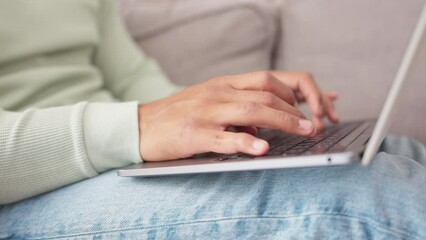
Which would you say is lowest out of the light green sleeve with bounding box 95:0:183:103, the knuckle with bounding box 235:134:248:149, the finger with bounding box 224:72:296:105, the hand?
the light green sleeve with bounding box 95:0:183:103

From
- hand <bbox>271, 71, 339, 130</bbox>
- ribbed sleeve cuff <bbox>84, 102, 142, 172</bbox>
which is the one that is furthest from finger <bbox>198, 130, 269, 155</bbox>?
hand <bbox>271, 71, 339, 130</bbox>

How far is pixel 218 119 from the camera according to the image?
596mm

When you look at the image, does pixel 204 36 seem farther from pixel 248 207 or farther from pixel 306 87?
pixel 248 207

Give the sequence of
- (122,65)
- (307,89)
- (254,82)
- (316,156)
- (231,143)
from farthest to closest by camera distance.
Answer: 1. (122,65)
2. (307,89)
3. (254,82)
4. (231,143)
5. (316,156)

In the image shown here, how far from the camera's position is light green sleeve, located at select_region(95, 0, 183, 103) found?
1101 mm

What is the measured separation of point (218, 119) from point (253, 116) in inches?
1.8

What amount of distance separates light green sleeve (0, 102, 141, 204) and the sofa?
598 millimetres

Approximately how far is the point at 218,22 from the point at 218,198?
30.2 inches

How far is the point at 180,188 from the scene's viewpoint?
0.60 meters

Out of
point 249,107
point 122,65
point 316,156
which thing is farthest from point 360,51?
point 316,156

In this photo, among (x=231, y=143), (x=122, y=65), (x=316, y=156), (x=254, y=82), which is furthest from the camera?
(x=122, y=65)

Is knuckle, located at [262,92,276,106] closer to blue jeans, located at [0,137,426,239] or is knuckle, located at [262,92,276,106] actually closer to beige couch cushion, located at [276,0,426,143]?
blue jeans, located at [0,137,426,239]

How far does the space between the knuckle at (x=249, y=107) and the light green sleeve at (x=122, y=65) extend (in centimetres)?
51

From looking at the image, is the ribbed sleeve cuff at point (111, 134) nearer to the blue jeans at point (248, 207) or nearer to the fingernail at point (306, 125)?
the blue jeans at point (248, 207)
